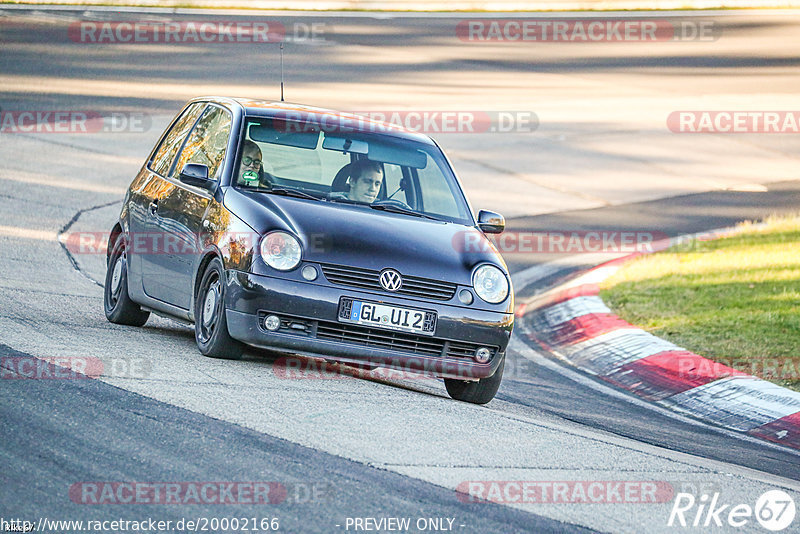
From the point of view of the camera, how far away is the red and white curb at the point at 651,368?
8.67m

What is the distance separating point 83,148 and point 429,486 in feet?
43.4

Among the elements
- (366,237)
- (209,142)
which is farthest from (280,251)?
(209,142)

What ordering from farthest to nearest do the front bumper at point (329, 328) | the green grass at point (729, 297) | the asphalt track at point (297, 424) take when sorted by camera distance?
the green grass at point (729, 297) < the front bumper at point (329, 328) < the asphalt track at point (297, 424)

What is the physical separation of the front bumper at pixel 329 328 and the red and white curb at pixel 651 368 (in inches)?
88.7

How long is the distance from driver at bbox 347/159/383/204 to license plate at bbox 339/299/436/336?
3.56 ft

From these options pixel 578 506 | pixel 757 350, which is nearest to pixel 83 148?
pixel 757 350

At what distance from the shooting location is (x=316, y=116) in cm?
866

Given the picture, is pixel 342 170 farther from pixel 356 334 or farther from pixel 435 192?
pixel 356 334

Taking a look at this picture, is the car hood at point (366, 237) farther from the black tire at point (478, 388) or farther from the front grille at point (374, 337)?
the black tire at point (478, 388)

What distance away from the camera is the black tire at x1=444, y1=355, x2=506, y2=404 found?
7898mm

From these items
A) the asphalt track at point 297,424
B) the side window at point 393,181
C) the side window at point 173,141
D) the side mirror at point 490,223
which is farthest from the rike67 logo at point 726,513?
the side window at point 173,141

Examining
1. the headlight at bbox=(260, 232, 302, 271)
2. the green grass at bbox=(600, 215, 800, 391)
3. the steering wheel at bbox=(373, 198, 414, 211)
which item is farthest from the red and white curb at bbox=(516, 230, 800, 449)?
the headlight at bbox=(260, 232, 302, 271)

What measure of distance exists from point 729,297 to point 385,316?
5368 millimetres

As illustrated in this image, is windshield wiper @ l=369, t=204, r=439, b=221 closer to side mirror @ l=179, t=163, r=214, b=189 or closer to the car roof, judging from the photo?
the car roof
